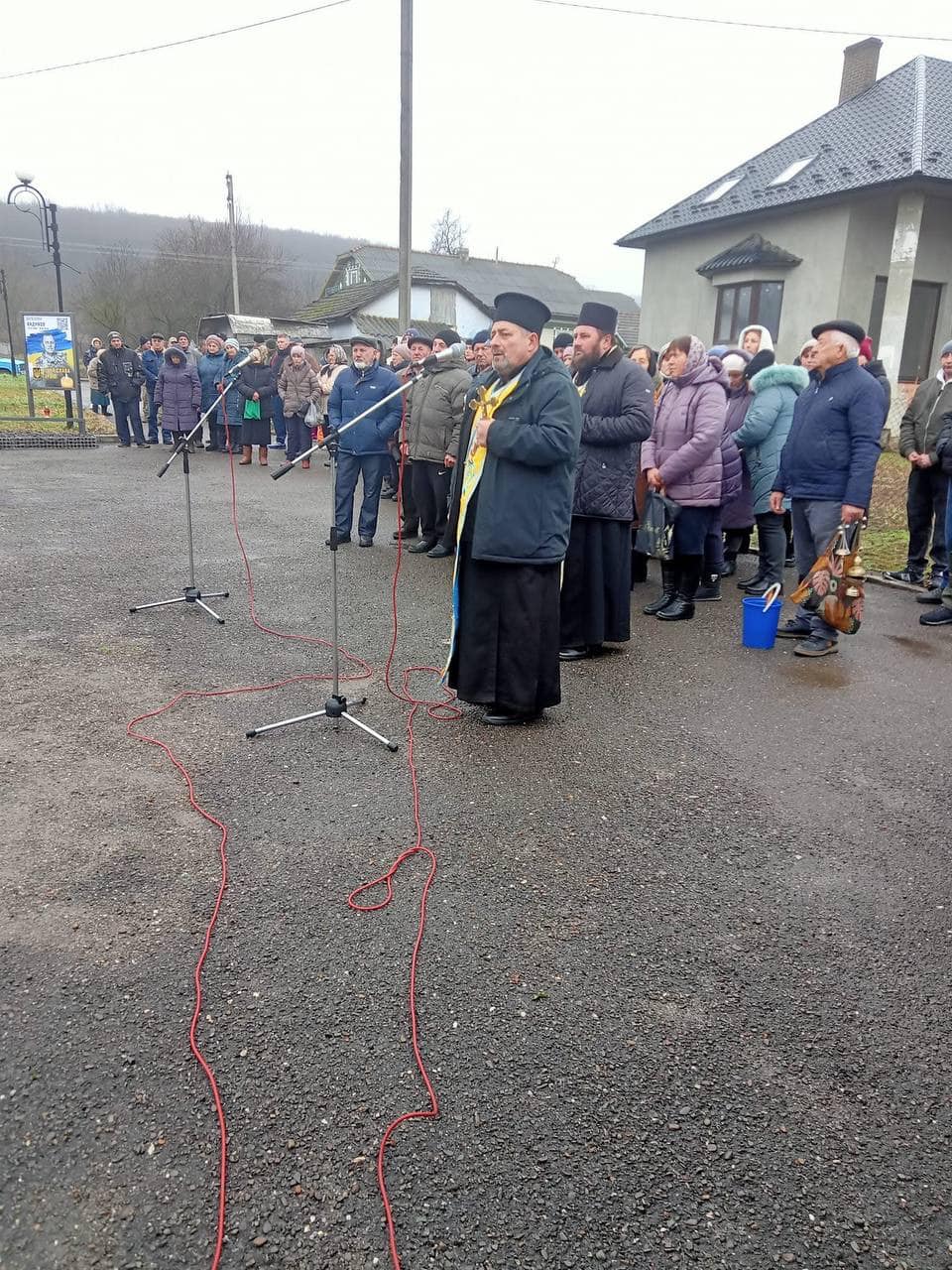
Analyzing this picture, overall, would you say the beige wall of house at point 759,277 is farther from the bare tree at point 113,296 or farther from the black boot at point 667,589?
the bare tree at point 113,296

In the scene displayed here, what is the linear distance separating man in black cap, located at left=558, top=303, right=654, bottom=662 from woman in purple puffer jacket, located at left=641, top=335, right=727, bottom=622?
75 centimetres

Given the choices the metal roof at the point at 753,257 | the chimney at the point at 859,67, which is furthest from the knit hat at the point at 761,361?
the chimney at the point at 859,67

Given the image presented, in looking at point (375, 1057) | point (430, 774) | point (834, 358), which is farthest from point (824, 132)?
point (375, 1057)

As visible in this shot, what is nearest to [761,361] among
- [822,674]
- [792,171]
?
[822,674]

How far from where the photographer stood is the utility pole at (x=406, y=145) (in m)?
13.4

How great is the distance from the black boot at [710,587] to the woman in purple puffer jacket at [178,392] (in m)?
10.1

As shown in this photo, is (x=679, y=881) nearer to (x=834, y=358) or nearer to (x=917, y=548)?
(x=834, y=358)

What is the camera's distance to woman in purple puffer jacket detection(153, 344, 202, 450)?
14.6 meters

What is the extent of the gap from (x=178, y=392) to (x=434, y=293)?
1306 inches

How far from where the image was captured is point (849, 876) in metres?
3.36

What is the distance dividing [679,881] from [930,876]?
99 centimetres

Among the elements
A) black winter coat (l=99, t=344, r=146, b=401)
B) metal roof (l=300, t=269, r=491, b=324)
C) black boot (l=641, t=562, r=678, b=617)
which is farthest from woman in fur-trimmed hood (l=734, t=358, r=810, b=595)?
metal roof (l=300, t=269, r=491, b=324)

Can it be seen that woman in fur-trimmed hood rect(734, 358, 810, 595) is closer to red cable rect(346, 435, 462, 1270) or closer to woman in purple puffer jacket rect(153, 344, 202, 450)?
red cable rect(346, 435, 462, 1270)

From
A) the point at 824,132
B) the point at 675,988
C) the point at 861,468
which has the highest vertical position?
the point at 824,132
